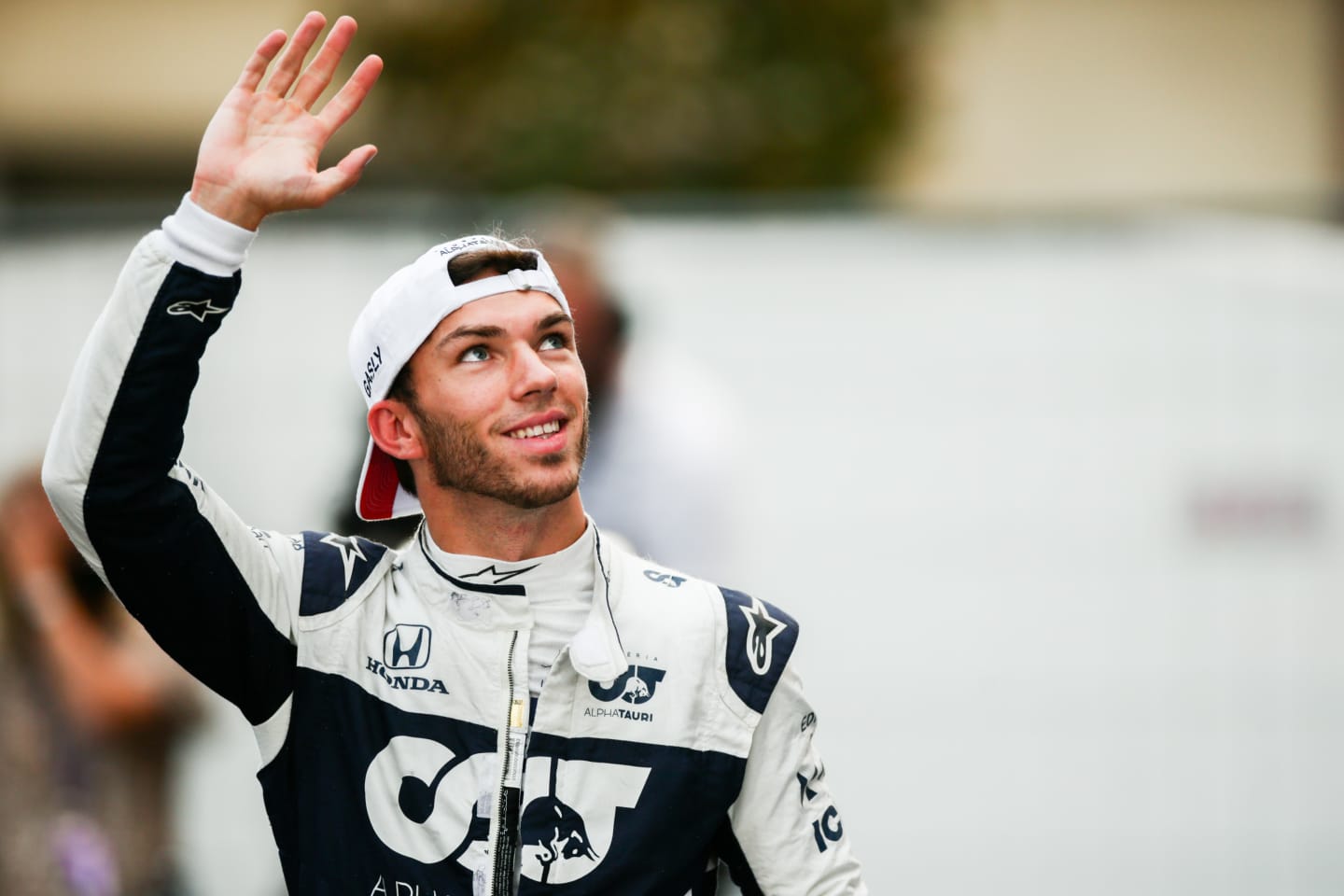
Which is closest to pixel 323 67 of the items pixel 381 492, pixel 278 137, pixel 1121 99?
pixel 278 137

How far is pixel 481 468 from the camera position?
2.64m

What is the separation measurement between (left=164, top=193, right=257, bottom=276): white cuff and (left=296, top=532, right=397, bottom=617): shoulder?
0.52 meters

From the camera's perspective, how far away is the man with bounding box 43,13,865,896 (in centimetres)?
245

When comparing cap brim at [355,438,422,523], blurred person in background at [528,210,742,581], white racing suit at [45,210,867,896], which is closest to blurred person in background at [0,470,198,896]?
blurred person in background at [528,210,742,581]

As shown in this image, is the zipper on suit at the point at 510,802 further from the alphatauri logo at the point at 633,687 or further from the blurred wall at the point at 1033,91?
the blurred wall at the point at 1033,91

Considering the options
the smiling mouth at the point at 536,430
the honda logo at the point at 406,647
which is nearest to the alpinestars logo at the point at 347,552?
the honda logo at the point at 406,647

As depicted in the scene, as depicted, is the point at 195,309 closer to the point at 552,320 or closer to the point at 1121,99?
the point at 552,320

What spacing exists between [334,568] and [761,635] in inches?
26.6

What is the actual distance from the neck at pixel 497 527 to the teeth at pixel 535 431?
0.11 metres

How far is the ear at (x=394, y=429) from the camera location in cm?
276

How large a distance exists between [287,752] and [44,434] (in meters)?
3.29

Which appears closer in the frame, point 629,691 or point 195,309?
point 195,309

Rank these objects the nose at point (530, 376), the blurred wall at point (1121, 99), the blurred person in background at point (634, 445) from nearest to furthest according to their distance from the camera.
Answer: the nose at point (530, 376) → the blurred person in background at point (634, 445) → the blurred wall at point (1121, 99)

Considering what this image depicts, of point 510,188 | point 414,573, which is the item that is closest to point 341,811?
point 414,573
